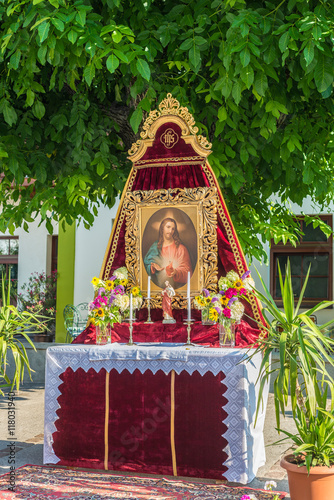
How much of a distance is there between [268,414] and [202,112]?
416 cm

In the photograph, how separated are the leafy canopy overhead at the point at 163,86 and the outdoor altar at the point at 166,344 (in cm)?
46

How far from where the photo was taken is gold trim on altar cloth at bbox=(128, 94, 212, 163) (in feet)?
18.9

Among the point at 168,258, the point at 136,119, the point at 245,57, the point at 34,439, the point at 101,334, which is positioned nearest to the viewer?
the point at 245,57

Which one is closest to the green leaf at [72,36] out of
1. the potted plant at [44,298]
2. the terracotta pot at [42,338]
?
the potted plant at [44,298]

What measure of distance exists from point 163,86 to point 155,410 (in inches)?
129

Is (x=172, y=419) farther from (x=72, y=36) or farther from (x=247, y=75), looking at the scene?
(x=72, y=36)

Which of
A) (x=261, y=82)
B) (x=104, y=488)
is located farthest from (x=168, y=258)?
(x=104, y=488)

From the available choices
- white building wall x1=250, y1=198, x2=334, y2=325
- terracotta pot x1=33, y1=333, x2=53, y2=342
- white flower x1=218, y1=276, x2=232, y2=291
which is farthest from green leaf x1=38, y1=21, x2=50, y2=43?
terracotta pot x1=33, y1=333, x2=53, y2=342

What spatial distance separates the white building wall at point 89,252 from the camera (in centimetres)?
1310

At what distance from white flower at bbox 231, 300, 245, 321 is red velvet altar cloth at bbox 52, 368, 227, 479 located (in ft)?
1.81

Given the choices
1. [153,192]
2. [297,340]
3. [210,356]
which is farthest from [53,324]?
[297,340]

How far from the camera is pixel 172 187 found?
19.5 feet

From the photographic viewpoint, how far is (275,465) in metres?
5.52

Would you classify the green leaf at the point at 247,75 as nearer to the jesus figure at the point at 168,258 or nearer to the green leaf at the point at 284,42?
the green leaf at the point at 284,42
